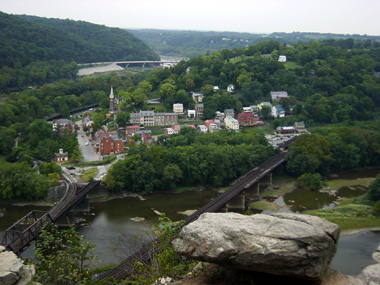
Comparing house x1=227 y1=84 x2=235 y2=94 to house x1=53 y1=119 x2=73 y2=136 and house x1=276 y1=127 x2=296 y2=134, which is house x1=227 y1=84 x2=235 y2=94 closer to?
house x1=276 y1=127 x2=296 y2=134

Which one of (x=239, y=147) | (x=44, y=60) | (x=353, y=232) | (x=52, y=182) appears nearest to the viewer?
(x=353, y=232)

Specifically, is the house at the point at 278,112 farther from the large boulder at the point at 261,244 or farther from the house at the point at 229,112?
the large boulder at the point at 261,244

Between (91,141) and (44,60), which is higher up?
(44,60)

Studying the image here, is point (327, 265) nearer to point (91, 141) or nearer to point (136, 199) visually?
point (136, 199)

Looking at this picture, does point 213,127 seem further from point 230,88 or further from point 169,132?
point 230,88

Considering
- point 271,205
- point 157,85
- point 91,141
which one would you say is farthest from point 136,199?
point 157,85

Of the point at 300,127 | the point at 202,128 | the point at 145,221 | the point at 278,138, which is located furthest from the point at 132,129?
the point at 300,127

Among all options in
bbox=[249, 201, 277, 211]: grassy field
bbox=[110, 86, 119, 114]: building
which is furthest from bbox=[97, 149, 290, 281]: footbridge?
bbox=[110, 86, 119, 114]: building
